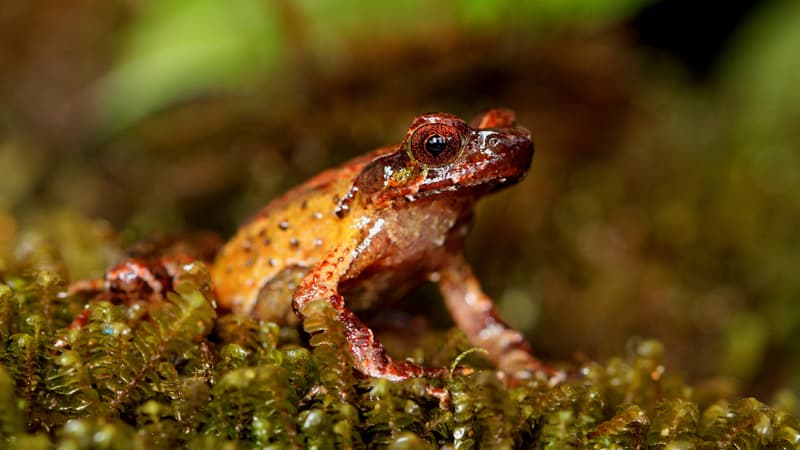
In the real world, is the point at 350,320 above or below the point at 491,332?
below

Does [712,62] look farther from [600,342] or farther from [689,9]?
[600,342]

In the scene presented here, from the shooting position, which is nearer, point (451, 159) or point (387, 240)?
point (451, 159)

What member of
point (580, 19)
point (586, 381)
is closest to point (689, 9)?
point (580, 19)

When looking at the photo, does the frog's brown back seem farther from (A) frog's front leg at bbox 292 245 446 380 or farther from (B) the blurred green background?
(B) the blurred green background

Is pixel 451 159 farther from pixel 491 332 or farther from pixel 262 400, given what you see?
pixel 262 400

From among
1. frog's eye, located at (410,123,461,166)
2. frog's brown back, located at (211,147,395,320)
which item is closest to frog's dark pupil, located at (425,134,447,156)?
frog's eye, located at (410,123,461,166)

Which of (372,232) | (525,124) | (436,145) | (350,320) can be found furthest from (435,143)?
(525,124)
